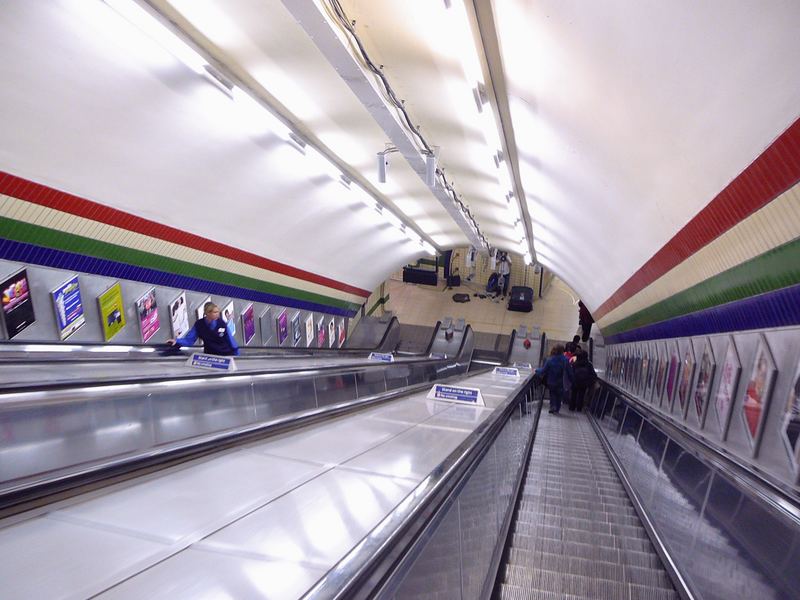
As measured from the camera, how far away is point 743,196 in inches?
227

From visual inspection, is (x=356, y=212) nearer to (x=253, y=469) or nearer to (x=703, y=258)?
(x=703, y=258)

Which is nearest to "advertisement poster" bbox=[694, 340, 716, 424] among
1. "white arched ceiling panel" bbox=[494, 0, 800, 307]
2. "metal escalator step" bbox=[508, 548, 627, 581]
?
"white arched ceiling panel" bbox=[494, 0, 800, 307]

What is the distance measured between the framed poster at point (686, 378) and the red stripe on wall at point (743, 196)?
129 cm

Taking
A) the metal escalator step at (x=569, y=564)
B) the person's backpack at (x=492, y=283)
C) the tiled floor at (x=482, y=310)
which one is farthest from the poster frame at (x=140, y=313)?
the person's backpack at (x=492, y=283)

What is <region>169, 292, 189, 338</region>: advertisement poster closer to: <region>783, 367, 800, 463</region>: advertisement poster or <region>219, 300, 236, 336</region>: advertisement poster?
<region>219, 300, 236, 336</region>: advertisement poster

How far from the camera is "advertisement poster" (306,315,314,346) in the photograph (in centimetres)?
2100

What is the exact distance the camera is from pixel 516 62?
7.37 meters

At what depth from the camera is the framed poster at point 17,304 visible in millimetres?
8773

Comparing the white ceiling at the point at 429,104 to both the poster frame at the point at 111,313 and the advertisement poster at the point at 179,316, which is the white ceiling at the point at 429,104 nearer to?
the poster frame at the point at 111,313

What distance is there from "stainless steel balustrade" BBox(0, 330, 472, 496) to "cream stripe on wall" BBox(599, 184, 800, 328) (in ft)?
14.5

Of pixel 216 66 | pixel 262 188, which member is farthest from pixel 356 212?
pixel 216 66

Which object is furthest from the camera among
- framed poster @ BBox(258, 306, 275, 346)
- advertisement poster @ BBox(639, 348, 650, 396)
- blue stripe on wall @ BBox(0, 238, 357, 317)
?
framed poster @ BBox(258, 306, 275, 346)

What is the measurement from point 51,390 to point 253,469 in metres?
1.56

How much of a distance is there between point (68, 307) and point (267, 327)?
7.84 metres
